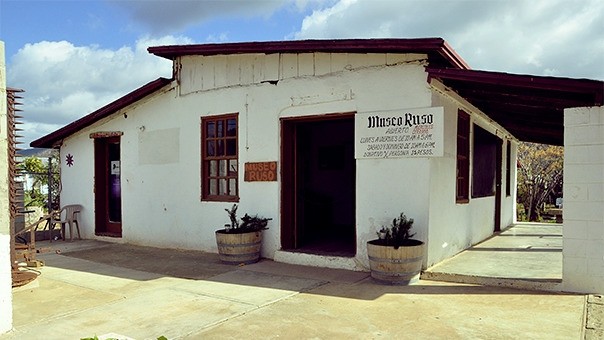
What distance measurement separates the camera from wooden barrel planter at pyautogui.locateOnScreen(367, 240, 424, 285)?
5.72 metres

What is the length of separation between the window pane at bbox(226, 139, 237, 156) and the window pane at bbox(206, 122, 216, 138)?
0.42 metres

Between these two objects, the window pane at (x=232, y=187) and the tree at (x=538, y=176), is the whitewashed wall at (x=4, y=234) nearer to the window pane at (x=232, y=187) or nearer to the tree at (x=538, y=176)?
the window pane at (x=232, y=187)

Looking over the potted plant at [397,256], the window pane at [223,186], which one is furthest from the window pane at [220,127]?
the potted plant at [397,256]

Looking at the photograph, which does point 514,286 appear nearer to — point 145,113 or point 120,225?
point 145,113

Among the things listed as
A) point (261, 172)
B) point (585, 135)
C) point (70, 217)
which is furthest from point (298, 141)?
point (70, 217)

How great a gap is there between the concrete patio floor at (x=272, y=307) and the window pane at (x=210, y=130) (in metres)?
2.70

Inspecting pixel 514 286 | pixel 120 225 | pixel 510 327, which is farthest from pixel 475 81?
pixel 120 225

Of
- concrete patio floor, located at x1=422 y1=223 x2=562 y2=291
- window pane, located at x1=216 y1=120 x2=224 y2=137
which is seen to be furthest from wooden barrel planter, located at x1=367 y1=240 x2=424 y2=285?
window pane, located at x1=216 y1=120 x2=224 y2=137

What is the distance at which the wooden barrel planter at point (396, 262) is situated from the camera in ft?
18.8

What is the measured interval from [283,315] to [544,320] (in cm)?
262

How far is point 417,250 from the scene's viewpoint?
5.80m

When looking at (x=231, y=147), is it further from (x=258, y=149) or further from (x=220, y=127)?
(x=258, y=149)

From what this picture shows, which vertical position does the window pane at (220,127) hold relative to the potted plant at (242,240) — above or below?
above

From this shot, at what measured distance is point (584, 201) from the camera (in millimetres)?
5246
